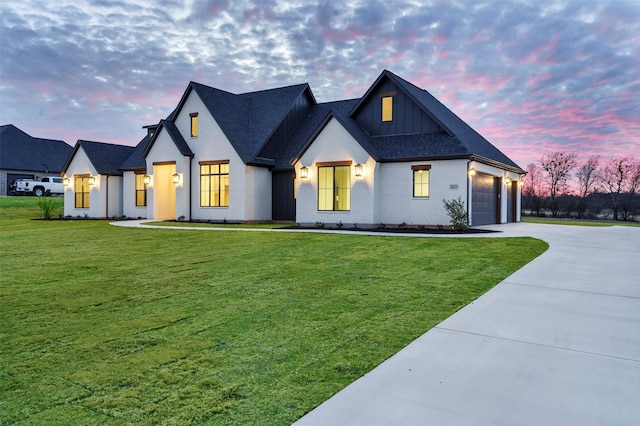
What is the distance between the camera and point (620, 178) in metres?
41.8

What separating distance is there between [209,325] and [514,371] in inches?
115

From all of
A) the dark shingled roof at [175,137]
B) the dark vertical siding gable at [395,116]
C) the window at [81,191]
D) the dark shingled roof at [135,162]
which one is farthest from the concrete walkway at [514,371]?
the window at [81,191]

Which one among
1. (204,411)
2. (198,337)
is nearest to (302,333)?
(198,337)

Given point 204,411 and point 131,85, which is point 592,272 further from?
point 131,85

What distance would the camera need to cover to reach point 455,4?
14688 millimetres

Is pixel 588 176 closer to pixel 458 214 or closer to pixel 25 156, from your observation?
pixel 458 214

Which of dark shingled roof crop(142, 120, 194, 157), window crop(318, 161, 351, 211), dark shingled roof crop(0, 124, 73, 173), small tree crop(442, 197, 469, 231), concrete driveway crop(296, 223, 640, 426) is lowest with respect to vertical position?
concrete driveway crop(296, 223, 640, 426)

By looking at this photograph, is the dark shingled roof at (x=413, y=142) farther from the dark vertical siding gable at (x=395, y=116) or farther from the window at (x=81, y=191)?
the window at (x=81, y=191)

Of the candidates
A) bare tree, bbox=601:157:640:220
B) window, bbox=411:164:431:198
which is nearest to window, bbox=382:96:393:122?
window, bbox=411:164:431:198

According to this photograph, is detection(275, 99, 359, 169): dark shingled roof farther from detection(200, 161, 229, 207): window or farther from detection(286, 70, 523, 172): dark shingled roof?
detection(200, 161, 229, 207): window

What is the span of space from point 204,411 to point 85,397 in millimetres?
861

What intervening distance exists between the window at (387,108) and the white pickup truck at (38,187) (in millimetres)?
32348

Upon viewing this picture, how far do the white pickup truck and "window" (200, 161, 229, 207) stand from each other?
2316 cm

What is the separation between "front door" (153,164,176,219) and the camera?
76.9 ft
